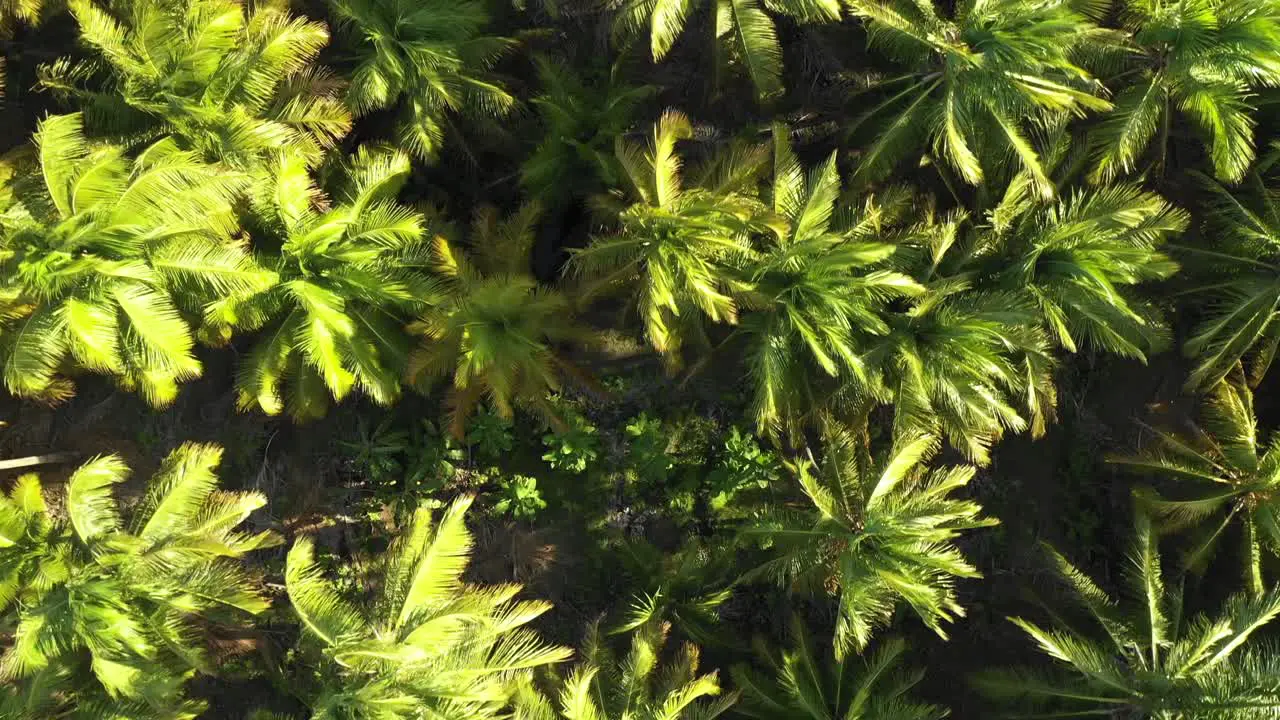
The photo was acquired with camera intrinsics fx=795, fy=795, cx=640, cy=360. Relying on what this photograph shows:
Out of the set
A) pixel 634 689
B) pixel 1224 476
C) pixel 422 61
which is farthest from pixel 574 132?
pixel 1224 476

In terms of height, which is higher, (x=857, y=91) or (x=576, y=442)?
(x=857, y=91)

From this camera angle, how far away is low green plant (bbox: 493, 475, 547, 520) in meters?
10.8

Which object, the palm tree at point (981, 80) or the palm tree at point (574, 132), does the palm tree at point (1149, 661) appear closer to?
the palm tree at point (981, 80)

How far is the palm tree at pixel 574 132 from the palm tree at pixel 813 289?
6.67 ft

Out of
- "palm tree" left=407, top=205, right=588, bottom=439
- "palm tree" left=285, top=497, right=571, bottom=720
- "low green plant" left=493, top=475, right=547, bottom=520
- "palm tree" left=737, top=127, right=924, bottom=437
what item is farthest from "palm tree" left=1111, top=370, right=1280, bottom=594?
"palm tree" left=285, top=497, right=571, bottom=720

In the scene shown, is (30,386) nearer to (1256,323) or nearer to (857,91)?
(857,91)

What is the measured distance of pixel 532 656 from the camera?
30.4ft

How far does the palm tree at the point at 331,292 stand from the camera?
8.66 metres

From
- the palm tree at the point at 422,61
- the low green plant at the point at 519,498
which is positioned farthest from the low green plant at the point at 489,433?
the palm tree at the point at 422,61

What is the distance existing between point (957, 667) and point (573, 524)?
5796mm

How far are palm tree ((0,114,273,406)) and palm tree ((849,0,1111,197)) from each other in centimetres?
736

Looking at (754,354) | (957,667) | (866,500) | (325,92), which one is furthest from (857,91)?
(957,667)

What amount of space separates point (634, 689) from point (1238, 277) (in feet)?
29.7

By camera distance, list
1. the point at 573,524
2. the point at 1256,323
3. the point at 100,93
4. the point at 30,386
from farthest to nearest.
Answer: the point at 573,524, the point at 1256,323, the point at 100,93, the point at 30,386
